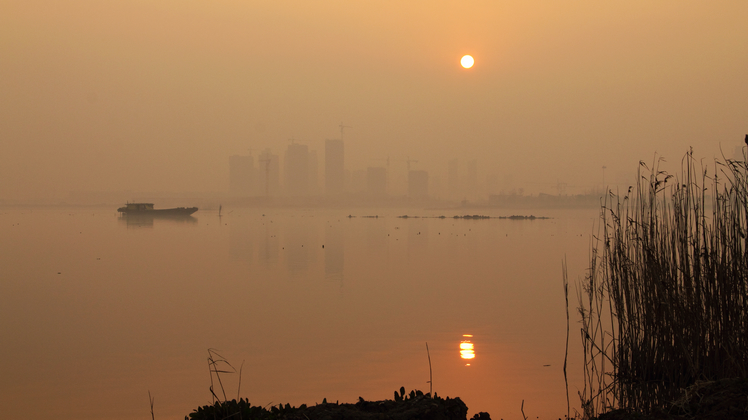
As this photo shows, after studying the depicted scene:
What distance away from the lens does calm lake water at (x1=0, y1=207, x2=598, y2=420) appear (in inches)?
245

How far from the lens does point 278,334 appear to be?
358 inches

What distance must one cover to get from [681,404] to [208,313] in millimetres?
8648

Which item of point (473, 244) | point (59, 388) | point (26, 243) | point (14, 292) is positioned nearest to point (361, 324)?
point (59, 388)

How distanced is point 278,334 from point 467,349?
9.49 ft

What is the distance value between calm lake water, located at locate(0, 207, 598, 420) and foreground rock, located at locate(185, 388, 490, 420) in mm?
2122

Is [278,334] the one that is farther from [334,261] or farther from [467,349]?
[334,261]

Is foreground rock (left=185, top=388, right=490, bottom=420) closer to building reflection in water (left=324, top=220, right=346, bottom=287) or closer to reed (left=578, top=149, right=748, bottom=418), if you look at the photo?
reed (left=578, top=149, right=748, bottom=418)

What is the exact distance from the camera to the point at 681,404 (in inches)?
151

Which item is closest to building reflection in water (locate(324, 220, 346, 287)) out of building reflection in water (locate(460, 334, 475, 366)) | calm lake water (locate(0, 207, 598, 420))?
calm lake water (locate(0, 207, 598, 420))

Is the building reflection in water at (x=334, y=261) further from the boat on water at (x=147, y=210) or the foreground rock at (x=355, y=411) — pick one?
the boat on water at (x=147, y=210)

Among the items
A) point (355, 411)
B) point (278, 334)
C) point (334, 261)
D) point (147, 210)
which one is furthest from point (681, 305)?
point (147, 210)

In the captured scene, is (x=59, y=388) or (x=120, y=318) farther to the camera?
(x=120, y=318)

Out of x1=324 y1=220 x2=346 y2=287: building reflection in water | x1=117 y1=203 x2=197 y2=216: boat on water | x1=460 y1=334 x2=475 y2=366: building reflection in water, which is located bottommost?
x1=460 y1=334 x2=475 y2=366: building reflection in water

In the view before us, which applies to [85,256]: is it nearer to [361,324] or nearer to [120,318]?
[120,318]
